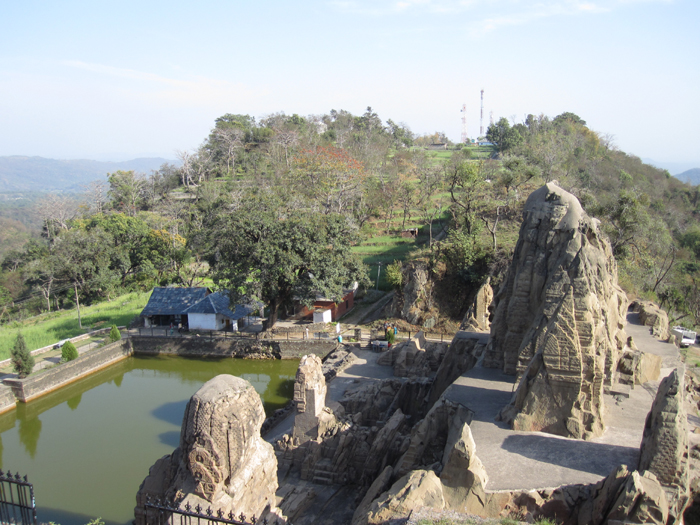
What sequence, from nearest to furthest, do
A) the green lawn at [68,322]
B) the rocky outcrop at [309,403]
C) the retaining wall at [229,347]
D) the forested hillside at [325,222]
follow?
the rocky outcrop at [309,403], the forested hillside at [325,222], the retaining wall at [229,347], the green lawn at [68,322]

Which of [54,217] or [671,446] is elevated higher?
[54,217]

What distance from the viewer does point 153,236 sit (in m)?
41.1

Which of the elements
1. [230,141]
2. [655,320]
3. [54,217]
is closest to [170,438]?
[655,320]

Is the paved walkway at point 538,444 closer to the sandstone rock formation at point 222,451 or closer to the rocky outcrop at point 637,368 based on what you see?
the rocky outcrop at point 637,368

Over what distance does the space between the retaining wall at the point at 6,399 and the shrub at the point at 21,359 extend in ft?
2.66

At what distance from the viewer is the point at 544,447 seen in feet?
34.7

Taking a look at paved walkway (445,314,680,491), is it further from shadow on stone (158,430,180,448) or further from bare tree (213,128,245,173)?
bare tree (213,128,245,173)

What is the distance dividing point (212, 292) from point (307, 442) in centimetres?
1782

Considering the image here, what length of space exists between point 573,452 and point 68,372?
76.7 ft

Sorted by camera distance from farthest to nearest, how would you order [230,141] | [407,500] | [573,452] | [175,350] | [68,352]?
[230,141], [175,350], [68,352], [573,452], [407,500]

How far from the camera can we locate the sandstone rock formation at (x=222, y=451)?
777cm

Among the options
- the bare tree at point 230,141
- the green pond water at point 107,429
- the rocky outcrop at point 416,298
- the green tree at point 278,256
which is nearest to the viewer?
the green pond water at point 107,429

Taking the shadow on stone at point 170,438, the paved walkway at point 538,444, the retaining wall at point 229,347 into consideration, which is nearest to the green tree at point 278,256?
the retaining wall at point 229,347

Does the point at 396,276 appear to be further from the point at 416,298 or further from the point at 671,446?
the point at 671,446
